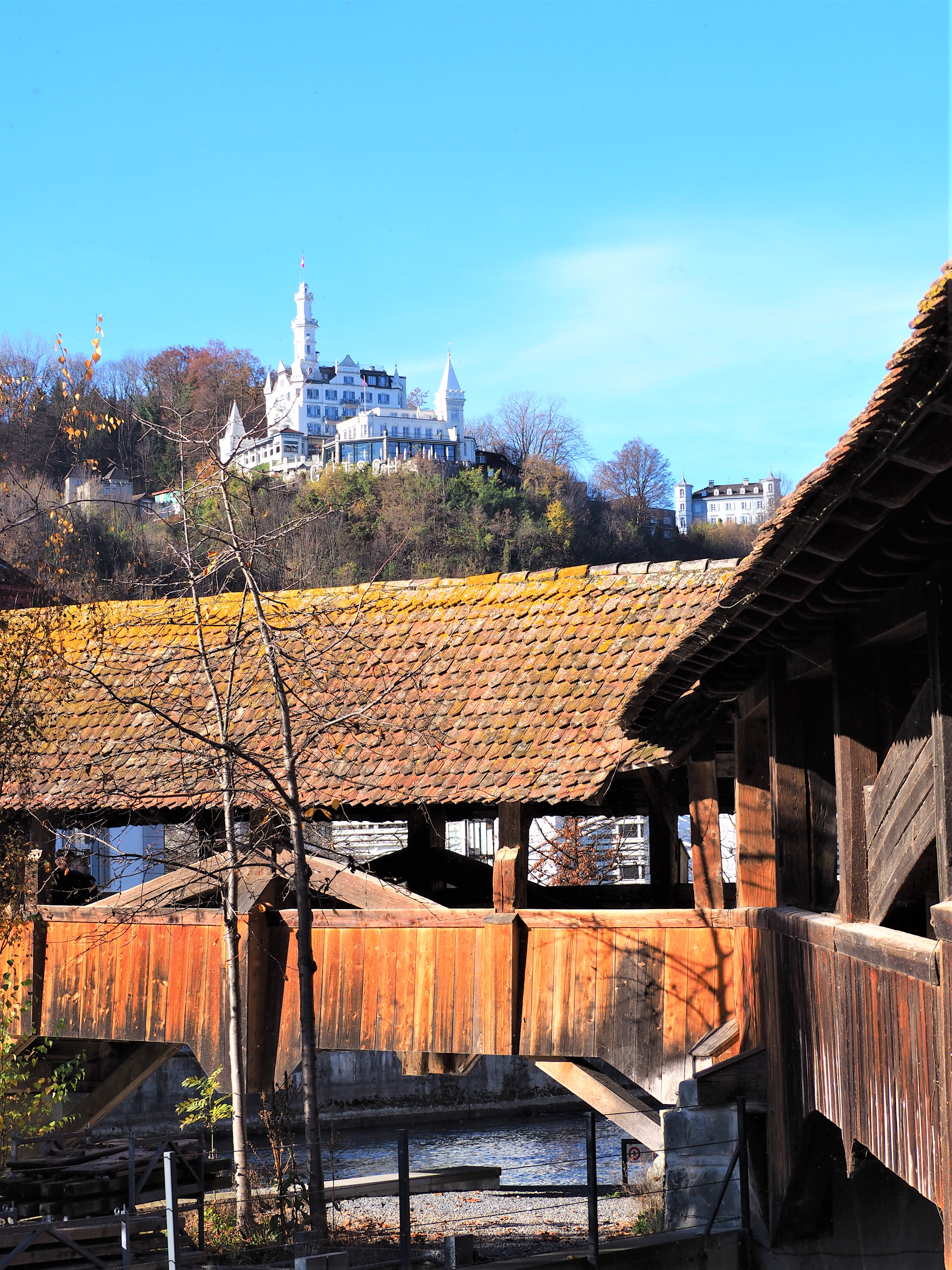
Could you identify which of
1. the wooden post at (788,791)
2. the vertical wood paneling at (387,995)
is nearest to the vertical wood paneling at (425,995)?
the vertical wood paneling at (387,995)

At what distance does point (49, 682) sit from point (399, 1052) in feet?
16.5

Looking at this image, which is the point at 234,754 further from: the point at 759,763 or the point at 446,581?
the point at 446,581

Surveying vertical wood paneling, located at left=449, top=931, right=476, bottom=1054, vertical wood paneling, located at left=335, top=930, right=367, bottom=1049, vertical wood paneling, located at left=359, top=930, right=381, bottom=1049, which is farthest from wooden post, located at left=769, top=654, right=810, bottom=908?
vertical wood paneling, located at left=335, top=930, right=367, bottom=1049

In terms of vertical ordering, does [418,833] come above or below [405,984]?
above

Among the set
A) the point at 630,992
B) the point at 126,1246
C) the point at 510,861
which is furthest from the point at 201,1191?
the point at 630,992

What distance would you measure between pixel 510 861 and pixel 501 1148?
13911mm

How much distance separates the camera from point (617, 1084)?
10398mm

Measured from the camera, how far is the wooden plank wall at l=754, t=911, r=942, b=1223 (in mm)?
4316

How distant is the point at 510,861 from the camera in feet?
34.0

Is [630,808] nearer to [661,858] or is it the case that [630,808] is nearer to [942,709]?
[661,858]

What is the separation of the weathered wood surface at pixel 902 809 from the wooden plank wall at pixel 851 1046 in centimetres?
18

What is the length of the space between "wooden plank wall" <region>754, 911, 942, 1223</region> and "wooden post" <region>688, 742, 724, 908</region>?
6.14 ft

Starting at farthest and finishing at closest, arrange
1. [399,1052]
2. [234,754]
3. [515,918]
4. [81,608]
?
[81,608]
[399,1052]
[515,918]
[234,754]

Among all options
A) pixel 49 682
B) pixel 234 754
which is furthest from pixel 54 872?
pixel 234 754
